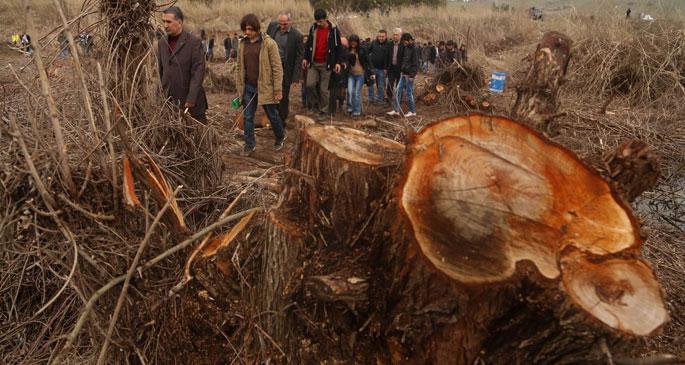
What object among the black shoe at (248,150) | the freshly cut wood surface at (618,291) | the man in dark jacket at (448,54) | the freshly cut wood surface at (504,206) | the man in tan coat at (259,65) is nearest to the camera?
the freshly cut wood surface at (618,291)

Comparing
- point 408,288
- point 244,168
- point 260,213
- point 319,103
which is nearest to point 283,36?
point 319,103

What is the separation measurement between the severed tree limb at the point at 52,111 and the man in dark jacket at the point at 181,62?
1743 mm

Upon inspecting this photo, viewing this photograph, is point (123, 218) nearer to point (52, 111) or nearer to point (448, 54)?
point (52, 111)

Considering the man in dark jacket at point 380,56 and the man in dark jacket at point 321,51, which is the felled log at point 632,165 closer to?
the man in dark jacket at point 321,51

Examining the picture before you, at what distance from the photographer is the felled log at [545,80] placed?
209cm

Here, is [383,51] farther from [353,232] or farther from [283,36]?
[353,232]

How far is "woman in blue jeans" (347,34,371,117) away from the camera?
709 centimetres

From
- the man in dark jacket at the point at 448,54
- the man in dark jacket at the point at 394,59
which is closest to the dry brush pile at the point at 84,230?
the man in dark jacket at the point at 394,59

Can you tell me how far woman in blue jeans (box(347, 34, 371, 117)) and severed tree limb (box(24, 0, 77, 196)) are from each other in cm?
562

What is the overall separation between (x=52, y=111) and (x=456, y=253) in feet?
4.98

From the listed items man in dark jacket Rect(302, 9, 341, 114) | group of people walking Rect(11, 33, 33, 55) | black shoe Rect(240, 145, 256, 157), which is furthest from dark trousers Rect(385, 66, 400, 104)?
group of people walking Rect(11, 33, 33, 55)

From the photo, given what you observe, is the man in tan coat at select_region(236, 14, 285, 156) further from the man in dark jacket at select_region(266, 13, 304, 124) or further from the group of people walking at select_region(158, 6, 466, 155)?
the man in dark jacket at select_region(266, 13, 304, 124)

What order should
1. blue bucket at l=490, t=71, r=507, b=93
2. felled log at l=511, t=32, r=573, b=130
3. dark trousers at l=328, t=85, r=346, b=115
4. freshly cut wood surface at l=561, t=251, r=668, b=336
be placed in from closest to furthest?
freshly cut wood surface at l=561, t=251, r=668, b=336, felled log at l=511, t=32, r=573, b=130, dark trousers at l=328, t=85, r=346, b=115, blue bucket at l=490, t=71, r=507, b=93

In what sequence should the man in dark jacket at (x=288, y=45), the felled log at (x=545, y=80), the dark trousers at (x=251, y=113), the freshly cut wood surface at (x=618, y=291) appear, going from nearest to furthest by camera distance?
the freshly cut wood surface at (x=618, y=291)
the felled log at (x=545, y=80)
the dark trousers at (x=251, y=113)
the man in dark jacket at (x=288, y=45)
